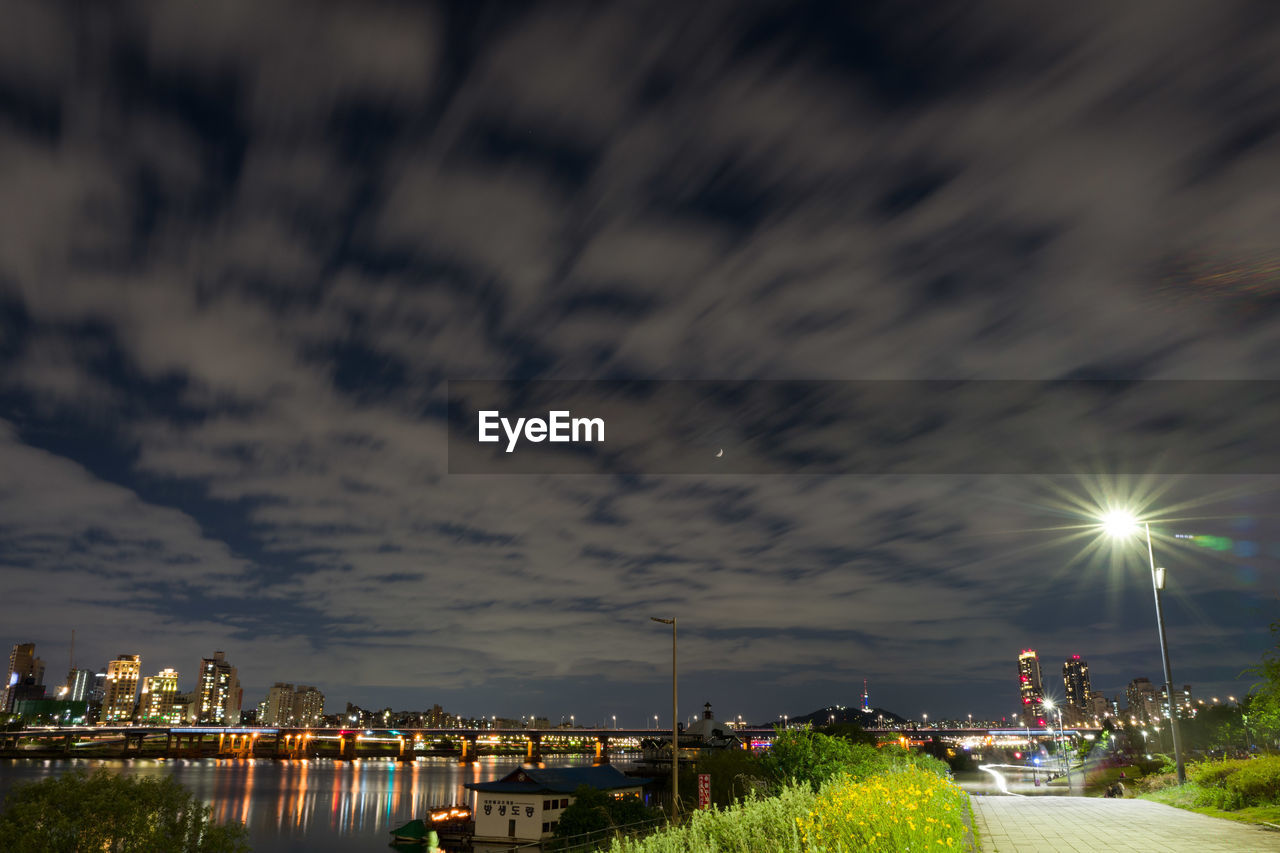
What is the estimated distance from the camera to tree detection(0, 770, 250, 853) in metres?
34.8

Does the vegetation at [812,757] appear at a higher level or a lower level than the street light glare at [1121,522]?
lower

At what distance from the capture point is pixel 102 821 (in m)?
36.5

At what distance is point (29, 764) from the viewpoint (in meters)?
182

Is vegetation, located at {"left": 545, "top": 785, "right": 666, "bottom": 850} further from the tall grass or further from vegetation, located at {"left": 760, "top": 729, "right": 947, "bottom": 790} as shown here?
the tall grass

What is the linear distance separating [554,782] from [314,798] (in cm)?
8026

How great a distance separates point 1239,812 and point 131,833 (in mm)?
45714

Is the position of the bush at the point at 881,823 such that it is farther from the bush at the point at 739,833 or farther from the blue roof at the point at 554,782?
the blue roof at the point at 554,782

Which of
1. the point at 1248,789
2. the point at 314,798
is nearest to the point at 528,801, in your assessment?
the point at 1248,789

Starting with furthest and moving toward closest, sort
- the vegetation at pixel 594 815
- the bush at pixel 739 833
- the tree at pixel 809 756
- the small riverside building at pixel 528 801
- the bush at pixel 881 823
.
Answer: the small riverside building at pixel 528 801, the vegetation at pixel 594 815, the tree at pixel 809 756, the bush at pixel 739 833, the bush at pixel 881 823

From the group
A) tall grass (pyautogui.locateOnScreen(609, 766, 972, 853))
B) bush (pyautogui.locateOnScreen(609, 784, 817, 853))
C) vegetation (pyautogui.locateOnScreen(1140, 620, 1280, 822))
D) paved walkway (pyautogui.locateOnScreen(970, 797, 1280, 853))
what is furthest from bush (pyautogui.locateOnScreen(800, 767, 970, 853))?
vegetation (pyautogui.locateOnScreen(1140, 620, 1280, 822))

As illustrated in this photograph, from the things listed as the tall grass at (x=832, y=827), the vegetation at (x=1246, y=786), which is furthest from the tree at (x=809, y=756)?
the tall grass at (x=832, y=827)

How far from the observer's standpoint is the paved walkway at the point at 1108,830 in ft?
48.7

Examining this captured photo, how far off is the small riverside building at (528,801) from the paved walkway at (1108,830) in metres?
47.7

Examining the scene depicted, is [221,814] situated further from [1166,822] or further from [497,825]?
[1166,822]
